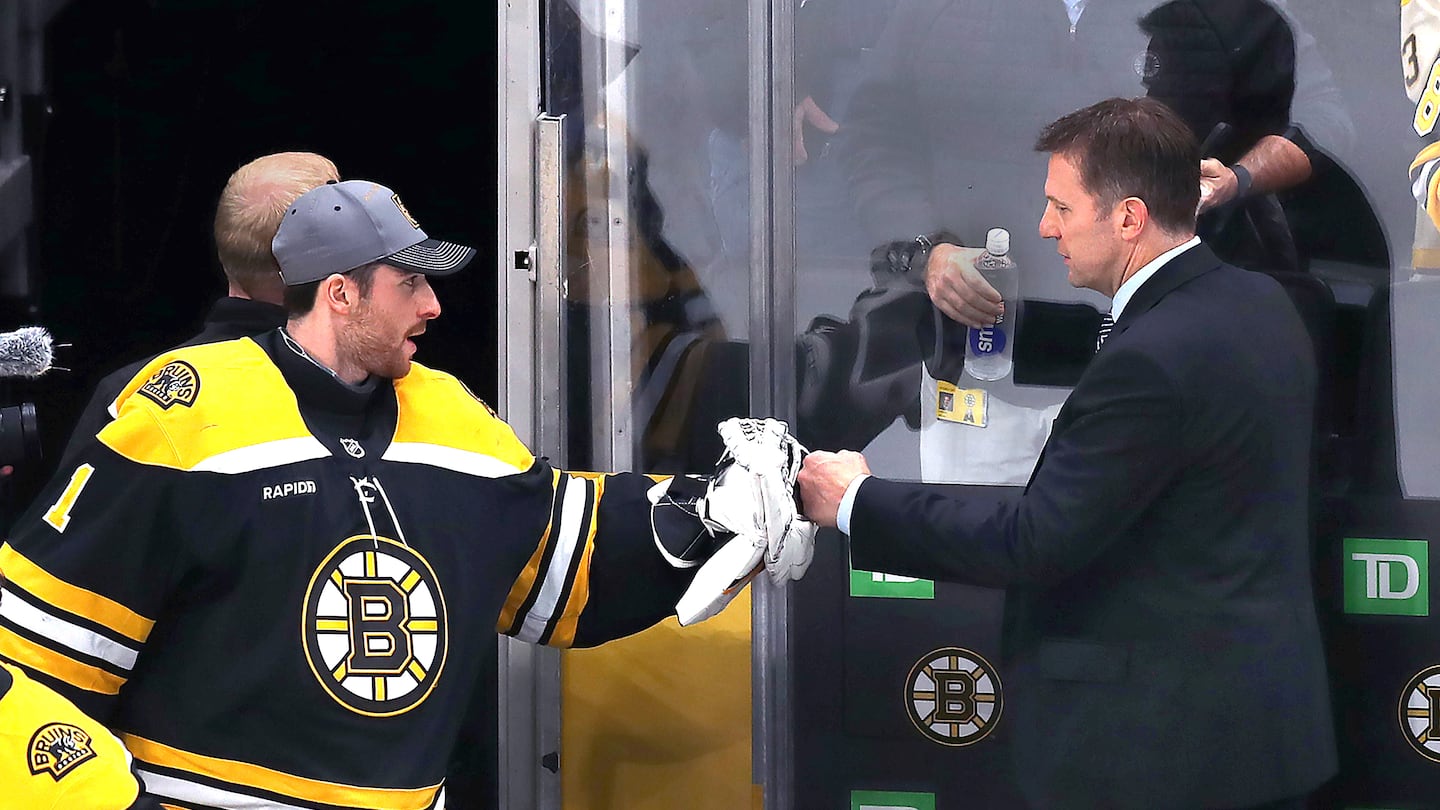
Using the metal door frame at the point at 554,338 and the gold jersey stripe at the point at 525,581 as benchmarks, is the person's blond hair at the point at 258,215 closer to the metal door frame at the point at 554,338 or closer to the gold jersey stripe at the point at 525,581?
the metal door frame at the point at 554,338

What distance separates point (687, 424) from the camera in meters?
2.40

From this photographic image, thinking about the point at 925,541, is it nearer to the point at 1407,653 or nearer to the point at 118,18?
the point at 1407,653

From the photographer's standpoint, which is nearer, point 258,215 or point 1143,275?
point 1143,275

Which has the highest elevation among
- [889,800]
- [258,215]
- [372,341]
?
[258,215]

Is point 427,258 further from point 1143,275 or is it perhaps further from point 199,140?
point 199,140

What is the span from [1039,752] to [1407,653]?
556mm

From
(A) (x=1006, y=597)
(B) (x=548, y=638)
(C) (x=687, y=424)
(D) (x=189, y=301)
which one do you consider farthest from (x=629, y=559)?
(D) (x=189, y=301)

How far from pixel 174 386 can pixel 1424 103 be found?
1.73 meters

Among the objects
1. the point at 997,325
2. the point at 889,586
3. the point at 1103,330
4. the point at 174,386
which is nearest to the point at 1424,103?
the point at 1103,330

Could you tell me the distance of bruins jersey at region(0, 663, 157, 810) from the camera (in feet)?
5.54

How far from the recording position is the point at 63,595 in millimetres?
1756

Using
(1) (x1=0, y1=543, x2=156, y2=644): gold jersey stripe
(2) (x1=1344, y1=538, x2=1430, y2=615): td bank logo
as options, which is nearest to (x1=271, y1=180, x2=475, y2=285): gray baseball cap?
(1) (x1=0, y1=543, x2=156, y2=644): gold jersey stripe

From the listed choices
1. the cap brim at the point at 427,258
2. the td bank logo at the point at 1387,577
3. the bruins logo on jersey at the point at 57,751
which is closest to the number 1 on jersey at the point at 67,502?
the bruins logo on jersey at the point at 57,751

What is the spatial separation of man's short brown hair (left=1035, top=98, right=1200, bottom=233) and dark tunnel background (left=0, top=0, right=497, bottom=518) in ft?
5.11
